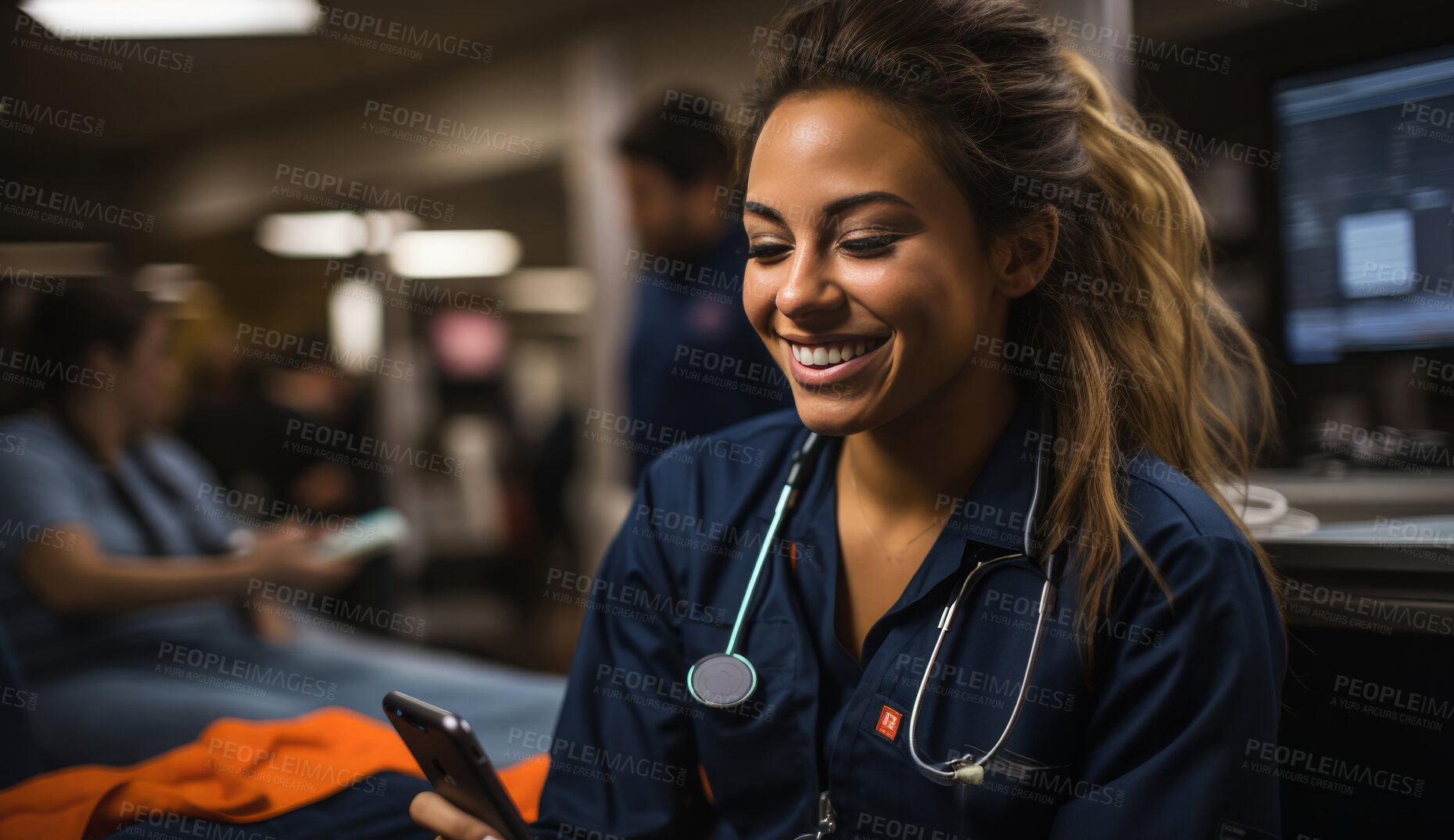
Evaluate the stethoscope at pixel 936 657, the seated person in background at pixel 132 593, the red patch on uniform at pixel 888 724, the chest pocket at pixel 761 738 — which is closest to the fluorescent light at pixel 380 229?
the seated person in background at pixel 132 593

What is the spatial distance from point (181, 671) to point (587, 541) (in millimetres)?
2520

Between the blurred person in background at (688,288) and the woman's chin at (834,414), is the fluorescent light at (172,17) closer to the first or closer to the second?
the blurred person in background at (688,288)

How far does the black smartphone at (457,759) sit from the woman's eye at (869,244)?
0.69 m

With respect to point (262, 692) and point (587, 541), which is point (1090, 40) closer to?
point (262, 692)

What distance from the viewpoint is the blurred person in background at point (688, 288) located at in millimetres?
2215

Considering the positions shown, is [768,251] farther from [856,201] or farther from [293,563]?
[293,563]

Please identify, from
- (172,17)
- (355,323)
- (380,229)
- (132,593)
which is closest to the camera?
(132,593)

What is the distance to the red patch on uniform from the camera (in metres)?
1.03

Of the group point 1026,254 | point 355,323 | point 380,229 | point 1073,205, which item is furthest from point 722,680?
point 355,323

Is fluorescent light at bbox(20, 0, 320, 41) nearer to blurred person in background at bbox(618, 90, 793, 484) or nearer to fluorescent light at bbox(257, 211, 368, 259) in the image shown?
fluorescent light at bbox(257, 211, 368, 259)

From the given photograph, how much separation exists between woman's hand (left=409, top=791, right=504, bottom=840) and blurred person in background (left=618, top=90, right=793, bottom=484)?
128cm

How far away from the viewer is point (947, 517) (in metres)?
1.16

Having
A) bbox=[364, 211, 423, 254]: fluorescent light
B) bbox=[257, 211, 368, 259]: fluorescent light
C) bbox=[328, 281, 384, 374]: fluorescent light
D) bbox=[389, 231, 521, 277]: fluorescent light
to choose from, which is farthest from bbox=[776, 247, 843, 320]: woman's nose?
bbox=[389, 231, 521, 277]: fluorescent light

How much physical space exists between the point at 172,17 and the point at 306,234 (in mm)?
2483
